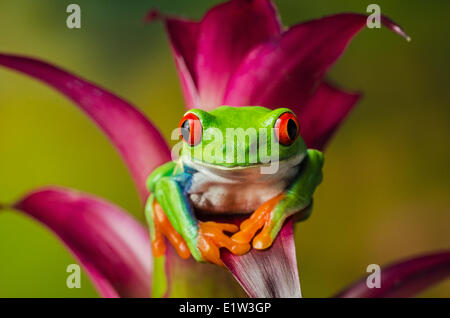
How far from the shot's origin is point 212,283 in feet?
1.63

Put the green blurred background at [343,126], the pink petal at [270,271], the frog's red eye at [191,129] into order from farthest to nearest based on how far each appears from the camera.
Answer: the green blurred background at [343,126]
the frog's red eye at [191,129]
the pink petal at [270,271]

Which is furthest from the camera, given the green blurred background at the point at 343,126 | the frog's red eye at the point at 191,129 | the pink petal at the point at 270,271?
the green blurred background at the point at 343,126

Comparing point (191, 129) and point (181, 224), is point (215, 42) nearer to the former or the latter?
point (191, 129)

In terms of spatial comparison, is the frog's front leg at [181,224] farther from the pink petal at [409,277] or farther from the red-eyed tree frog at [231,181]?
the pink petal at [409,277]

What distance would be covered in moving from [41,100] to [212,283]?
3.48 feet

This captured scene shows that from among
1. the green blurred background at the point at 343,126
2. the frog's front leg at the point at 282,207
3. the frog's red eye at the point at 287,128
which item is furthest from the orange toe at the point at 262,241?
the green blurred background at the point at 343,126

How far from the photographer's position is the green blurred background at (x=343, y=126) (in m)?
1.37

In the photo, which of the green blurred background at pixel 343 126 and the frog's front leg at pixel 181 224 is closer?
the frog's front leg at pixel 181 224

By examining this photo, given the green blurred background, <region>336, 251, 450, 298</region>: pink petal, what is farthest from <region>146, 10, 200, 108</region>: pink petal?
the green blurred background

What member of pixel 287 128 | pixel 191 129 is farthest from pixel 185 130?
pixel 287 128

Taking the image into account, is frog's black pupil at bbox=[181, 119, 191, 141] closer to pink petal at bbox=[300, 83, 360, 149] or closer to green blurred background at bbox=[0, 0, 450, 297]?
pink petal at bbox=[300, 83, 360, 149]

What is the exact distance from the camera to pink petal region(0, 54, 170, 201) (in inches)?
19.8

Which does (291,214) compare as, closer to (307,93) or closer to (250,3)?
(307,93)
